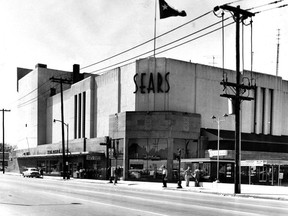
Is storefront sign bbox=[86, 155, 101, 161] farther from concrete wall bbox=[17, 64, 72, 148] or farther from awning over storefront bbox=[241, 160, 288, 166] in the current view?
concrete wall bbox=[17, 64, 72, 148]

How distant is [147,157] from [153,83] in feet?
29.3

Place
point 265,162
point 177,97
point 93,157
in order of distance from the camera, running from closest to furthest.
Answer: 1. point 265,162
2. point 177,97
3. point 93,157

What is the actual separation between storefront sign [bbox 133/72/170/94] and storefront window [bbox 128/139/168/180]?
6.20 metres

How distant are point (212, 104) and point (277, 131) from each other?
13.0m

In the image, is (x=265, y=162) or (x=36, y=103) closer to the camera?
(x=265, y=162)

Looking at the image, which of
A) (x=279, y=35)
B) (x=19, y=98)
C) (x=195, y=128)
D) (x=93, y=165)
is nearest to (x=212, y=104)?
(x=195, y=128)

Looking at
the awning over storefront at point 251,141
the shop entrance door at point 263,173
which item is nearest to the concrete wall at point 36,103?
the awning over storefront at point 251,141

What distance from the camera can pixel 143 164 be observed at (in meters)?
49.6

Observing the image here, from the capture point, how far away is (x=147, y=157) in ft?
162

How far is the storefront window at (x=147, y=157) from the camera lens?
48.7m

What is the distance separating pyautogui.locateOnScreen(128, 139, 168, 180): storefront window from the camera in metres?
A: 48.7

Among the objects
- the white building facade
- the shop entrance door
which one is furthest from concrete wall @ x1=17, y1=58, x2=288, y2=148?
the shop entrance door

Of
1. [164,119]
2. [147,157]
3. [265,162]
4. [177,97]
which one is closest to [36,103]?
[177,97]

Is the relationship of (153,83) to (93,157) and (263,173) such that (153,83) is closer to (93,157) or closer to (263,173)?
(93,157)
